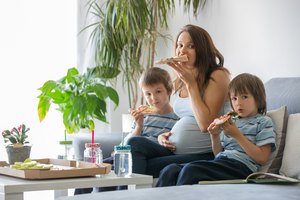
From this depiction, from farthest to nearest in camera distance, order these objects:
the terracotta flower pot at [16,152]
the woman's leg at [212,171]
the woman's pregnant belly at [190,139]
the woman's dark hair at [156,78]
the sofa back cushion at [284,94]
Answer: the woman's dark hair at [156,78]
the woman's pregnant belly at [190,139]
the terracotta flower pot at [16,152]
the sofa back cushion at [284,94]
the woman's leg at [212,171]

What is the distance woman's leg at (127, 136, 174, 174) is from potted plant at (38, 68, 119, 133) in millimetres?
1275

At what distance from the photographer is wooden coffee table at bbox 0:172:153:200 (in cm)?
230

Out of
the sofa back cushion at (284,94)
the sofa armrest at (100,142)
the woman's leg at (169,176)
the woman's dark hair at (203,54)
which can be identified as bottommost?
the woman's leg at (169,176)

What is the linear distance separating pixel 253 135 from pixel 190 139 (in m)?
0.43

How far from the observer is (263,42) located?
3662 millimetres

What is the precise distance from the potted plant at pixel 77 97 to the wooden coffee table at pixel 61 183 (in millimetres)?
1696

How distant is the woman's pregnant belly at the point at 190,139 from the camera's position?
3.06m

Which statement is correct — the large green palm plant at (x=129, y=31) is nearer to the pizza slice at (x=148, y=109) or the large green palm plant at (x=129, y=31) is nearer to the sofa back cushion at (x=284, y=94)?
the pizza slice at (x=148, y=109)

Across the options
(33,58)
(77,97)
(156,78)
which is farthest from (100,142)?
(33,58)

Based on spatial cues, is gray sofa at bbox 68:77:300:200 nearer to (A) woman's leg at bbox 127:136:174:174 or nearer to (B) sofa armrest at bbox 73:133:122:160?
(B) sofa armrest at bbox 73:133:122:160

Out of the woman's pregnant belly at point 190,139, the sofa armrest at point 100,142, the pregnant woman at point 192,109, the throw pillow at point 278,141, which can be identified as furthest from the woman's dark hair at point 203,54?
the sofa armrest at point 100,142

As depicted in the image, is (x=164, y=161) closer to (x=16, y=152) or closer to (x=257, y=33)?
(x=16, y=152)

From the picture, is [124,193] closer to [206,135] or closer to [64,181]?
[64,181]

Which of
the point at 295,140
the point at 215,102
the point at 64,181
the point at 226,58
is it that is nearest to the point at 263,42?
the point at 226,58
